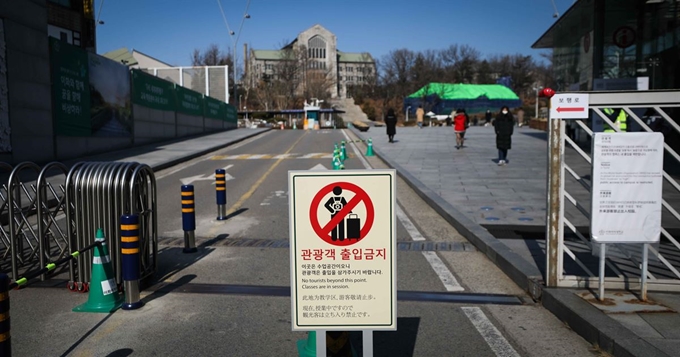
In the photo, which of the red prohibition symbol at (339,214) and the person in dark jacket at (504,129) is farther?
the person in dark jacket at (504,129)

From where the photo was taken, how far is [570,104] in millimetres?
5875

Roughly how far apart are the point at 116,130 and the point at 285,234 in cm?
1834

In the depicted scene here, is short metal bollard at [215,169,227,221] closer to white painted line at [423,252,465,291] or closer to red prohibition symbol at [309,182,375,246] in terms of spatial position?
white painted line at [423,252,465,291]

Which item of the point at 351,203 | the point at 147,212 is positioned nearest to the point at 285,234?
the point at 147,212

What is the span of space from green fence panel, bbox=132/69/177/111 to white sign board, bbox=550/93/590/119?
25.3m

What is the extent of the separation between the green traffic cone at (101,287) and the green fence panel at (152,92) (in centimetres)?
2363

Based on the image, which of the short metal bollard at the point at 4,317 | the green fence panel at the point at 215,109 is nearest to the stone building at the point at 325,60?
the green fence panel at the point at 215,109

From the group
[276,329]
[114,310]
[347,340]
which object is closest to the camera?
[347,340]

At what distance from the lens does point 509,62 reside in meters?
118

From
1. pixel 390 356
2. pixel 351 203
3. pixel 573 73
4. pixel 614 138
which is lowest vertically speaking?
pixel 390 356

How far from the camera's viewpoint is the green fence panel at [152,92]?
28578 millimetres

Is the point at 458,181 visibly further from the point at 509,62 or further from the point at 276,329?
the point at 509,62

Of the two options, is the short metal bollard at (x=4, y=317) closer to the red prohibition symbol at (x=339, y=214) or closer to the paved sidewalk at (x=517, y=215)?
the red prohibition symbol at (x=339, y=214)

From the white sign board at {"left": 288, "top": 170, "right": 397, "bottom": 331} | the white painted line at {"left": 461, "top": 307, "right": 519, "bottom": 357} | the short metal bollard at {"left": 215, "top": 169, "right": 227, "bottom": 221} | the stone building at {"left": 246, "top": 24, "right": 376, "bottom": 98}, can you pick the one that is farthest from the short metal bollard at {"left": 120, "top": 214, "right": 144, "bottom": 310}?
the stone building at {"left": 246, "top": 24, "right": 376, "bottom": 98}
